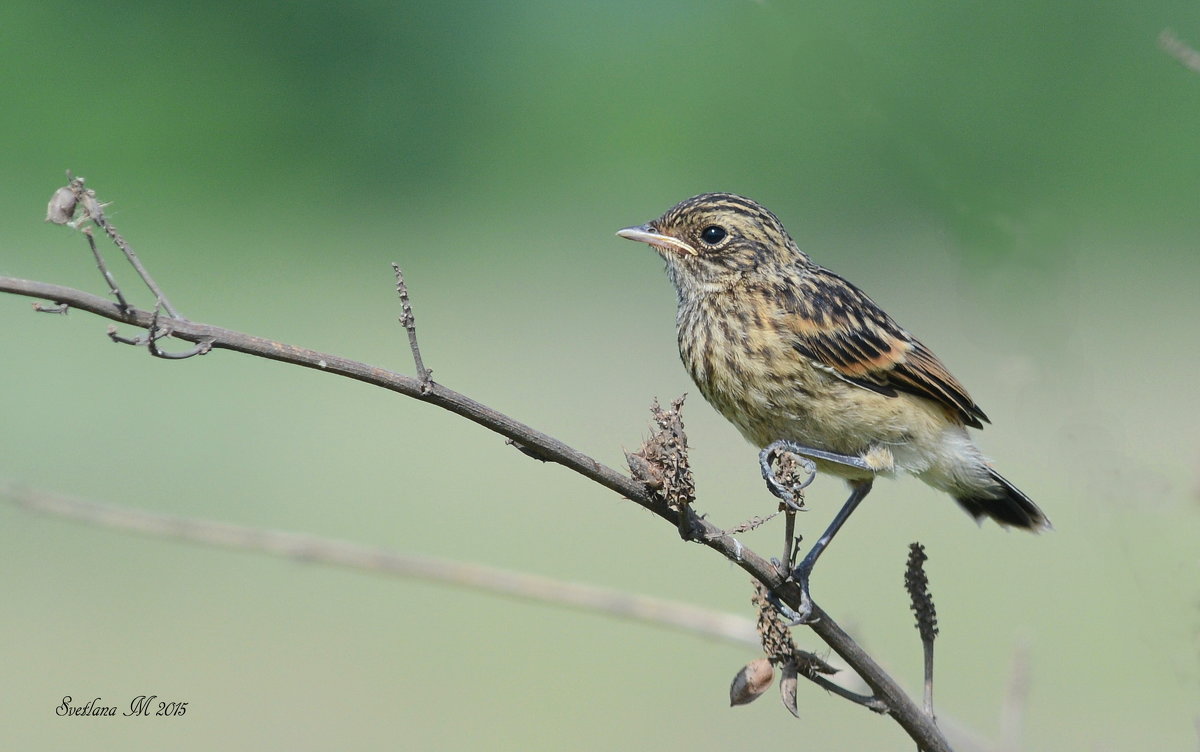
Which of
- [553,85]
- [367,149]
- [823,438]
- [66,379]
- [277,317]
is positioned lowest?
[823,438]

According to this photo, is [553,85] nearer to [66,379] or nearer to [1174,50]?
[66,379]

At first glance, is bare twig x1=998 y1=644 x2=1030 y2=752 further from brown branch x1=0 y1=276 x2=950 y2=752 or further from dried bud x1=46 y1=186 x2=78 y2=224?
dried bud x1=46 y1=186 x2=78 y2=224

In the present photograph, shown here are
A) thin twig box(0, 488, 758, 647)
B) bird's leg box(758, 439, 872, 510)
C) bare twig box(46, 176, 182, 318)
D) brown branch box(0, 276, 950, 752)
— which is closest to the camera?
brown branch box(0, 276, 950, 752)

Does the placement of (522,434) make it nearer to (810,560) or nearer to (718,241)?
(810,560)

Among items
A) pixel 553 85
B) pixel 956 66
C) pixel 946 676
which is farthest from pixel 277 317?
pixel 946 676

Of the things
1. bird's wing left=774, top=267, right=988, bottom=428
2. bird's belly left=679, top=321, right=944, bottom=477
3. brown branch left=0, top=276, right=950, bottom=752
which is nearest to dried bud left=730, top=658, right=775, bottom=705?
brown branch left=0, top=276, right=950, bottom=752

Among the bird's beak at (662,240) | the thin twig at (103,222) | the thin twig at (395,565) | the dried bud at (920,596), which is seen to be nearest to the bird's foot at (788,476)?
the dried bud at (920,596)

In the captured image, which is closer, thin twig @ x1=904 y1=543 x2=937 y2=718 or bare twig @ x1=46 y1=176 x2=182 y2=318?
bare twig @ x1=46 y1=176 x2=182 y2=318
